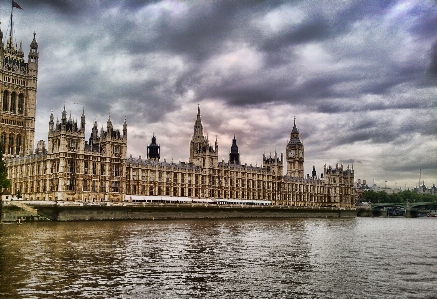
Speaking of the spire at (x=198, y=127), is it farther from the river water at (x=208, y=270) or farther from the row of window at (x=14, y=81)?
the river water at (x=208, y=270)

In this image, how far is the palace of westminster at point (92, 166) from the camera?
379 feet

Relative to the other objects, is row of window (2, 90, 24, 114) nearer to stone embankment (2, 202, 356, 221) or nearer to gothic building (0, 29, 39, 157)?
gothic building (0, 29, 39, 157)

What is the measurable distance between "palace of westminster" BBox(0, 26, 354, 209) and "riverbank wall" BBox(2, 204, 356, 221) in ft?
40.3

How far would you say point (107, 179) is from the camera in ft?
402

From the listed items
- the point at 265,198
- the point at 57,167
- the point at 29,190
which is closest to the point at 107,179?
the point at 57,167

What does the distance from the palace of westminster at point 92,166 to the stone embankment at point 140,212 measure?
1219cm

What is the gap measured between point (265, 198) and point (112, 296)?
549ft

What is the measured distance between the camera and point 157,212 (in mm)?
118875

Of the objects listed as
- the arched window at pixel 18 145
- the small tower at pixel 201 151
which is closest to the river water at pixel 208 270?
the small tower at pixel 201 151

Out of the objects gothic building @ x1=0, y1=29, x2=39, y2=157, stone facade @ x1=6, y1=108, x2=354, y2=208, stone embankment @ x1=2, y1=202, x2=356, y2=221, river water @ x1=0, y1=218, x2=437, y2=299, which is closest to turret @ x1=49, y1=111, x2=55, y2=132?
stone facade @ x1=6, y1=108, x2=354, y2=208

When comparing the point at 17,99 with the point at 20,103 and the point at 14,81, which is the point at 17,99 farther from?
the point at 14,81

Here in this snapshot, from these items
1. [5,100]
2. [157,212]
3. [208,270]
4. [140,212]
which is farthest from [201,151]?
[208,270]

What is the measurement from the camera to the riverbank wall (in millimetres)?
97438

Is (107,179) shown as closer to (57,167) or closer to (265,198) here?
(57,167)
